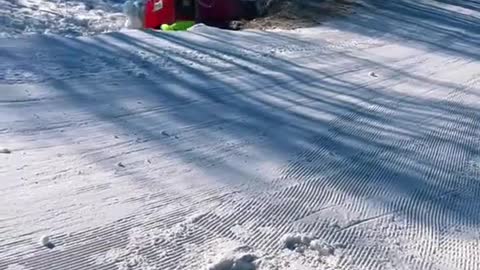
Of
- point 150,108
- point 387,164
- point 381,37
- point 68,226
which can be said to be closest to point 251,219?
point 68,226

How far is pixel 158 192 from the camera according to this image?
5.00m

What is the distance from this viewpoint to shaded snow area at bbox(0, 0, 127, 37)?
1177cm

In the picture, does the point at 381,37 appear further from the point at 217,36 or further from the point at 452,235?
the point at 452,235

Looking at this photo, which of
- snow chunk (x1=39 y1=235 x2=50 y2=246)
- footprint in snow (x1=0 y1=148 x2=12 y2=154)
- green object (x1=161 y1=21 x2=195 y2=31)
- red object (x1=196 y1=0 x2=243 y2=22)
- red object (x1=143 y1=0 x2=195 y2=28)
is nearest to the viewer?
snow chunk (x1=39 y1=235 x2=50 y2=246)

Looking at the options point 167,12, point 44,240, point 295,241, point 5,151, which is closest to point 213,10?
point 167,12

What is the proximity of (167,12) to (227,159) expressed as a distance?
26.5 feet

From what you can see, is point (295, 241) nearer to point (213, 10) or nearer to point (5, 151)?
point (5, 151)

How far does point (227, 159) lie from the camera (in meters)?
5.79

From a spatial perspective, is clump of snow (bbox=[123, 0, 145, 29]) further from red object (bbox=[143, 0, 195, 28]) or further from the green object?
the green object

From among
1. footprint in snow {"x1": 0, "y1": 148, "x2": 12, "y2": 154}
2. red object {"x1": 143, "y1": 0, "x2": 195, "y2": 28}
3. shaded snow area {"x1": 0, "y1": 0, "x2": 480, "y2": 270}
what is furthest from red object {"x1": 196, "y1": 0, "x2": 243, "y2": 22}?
footprint in snow {"x1": 0, "y1": 148, "x2": 12, "y2": 154}

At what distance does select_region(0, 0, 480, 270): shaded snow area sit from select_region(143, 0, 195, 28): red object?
9.10 ft

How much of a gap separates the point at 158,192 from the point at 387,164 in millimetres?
1936

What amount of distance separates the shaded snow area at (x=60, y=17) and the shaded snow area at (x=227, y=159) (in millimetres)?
2022

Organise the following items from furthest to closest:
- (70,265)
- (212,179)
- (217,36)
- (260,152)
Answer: (217,36), (260,152), (212,179), (70,265)
